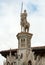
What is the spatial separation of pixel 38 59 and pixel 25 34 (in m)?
3.69

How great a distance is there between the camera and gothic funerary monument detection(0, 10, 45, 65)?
42.2 metres

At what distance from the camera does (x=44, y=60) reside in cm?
4209

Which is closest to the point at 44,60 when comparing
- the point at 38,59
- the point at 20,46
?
the point at 38,59

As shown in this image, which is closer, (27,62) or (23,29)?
(27,62)

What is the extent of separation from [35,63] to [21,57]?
2.19 m

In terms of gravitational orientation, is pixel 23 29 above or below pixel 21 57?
above

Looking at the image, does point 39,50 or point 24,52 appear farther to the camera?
point 24,52

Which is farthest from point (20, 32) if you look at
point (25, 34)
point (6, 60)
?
point (6, 60)

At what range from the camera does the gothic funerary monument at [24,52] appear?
4219 cm

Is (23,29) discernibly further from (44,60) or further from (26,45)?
(44,60)

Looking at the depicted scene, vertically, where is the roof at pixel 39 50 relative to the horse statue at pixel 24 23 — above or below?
below

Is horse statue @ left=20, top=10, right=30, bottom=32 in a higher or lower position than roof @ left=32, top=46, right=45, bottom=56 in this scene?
higher

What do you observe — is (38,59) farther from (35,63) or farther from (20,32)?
(20,32)

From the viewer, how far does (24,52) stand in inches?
1720
